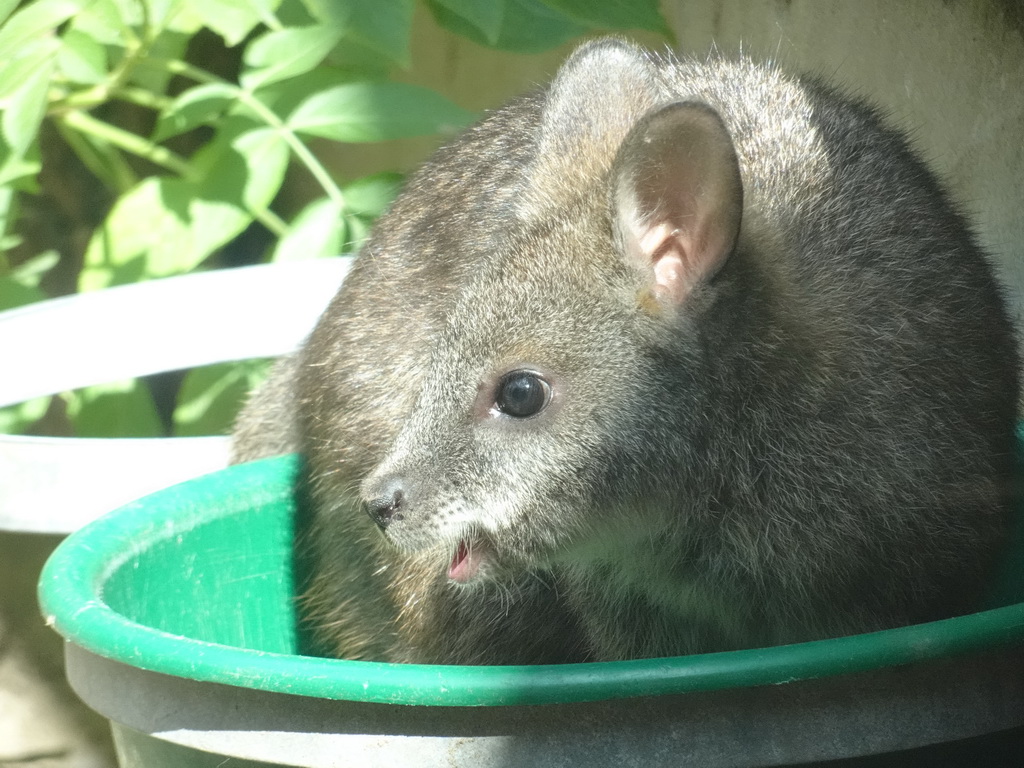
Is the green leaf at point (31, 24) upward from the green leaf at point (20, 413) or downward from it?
upward

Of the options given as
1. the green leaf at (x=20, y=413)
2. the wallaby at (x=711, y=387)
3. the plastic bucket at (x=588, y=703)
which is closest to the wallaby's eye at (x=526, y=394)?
the wallaby at (x=711, y=387)

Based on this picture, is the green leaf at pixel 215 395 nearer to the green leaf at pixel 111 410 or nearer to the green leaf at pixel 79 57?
the green leaf at pixel 111 410

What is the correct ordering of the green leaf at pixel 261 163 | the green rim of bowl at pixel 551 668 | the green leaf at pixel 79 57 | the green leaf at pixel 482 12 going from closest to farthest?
the green rim of bowl at pixel 551 668
the green leaf at pixel 482 12
the green leaf at pixel 79 57
the green leaf at pixel 261 163

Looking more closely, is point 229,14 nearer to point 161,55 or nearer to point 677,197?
point 161,55

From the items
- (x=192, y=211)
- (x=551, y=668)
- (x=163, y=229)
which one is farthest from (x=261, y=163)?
(x=551, y=668)

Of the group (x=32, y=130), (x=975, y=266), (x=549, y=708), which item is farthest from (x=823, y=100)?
(x=32, y=130)

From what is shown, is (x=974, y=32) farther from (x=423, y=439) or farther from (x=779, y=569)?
(x=423, y=439)

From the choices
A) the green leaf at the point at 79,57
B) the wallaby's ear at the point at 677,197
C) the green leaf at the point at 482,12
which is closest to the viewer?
the wallaby's ear at the point at 677,197
